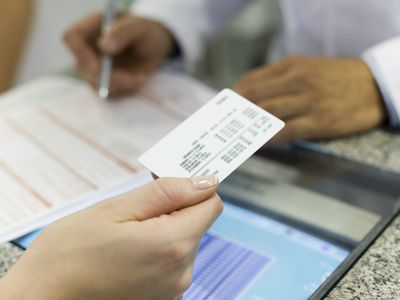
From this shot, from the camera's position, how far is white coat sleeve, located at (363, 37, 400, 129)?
0.68 m

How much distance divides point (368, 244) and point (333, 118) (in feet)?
0.71

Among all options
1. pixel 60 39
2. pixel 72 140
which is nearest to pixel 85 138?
pixel 72 140

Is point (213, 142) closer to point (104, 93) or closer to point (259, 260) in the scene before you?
point (259, 260)

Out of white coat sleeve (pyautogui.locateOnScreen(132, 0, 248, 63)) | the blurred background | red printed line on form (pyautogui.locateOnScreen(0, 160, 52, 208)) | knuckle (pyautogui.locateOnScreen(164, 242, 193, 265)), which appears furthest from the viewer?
the blurred background

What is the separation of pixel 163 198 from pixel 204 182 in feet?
0.10

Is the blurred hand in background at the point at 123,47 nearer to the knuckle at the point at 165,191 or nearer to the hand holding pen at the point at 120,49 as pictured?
the hand holding pen at the point at 120,49

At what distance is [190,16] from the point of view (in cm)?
96

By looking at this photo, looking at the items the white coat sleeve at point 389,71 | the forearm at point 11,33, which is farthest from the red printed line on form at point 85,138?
the forearm at point 11,33

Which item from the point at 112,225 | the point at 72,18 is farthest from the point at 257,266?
the point at 72,18

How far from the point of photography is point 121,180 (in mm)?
616

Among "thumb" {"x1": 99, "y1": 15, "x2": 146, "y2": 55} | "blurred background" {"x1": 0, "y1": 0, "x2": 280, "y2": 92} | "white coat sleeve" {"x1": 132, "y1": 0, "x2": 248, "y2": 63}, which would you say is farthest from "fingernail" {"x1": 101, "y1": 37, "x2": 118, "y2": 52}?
"blurred background" {"x1": 0, "y1": 0, "x2": 280, "y2": 92}

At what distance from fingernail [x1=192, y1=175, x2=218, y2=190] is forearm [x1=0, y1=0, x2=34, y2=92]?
50.2 inches

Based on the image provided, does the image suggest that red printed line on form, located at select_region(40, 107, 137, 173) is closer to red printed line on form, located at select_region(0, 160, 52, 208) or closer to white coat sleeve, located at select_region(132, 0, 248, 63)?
red printed line on form, located at select_region(0, 160, 52, 208)

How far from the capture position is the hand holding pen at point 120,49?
817mm
